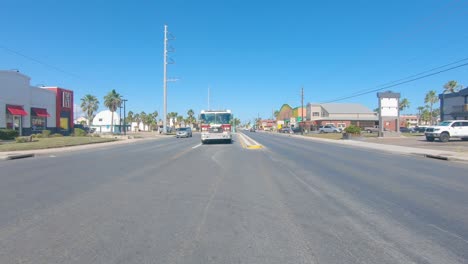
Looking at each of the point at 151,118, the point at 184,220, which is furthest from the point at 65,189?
the point at 151,118

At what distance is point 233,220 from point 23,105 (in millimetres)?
47422

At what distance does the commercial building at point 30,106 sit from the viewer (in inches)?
1678

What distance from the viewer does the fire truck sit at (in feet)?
100

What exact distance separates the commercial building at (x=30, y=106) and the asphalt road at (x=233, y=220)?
37536 mm

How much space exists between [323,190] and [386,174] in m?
4.47

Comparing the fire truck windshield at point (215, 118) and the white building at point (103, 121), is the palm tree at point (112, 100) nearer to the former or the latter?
the white building at point (103, 121)

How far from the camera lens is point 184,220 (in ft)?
20.8

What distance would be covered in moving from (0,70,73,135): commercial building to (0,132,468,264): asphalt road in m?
37.5

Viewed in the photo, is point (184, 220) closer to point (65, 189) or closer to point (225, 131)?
point (65, 189)

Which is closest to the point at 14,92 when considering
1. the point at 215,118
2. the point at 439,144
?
the point at 215,118

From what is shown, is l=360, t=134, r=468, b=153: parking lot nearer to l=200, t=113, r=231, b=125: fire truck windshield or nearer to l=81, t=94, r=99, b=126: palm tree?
l=200, t=113, r=231, b=125: fire truck windshield

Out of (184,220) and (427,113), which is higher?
(427,113)

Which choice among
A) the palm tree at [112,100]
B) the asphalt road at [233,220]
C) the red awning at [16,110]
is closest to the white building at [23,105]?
the red awning at [16,110]

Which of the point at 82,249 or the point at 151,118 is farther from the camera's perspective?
the point at 151,118
